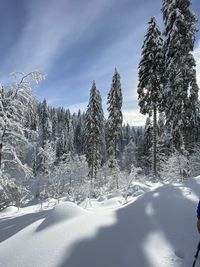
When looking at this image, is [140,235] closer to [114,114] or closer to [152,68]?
[152,68]

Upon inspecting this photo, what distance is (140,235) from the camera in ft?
19.8

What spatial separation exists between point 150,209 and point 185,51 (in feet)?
47.2

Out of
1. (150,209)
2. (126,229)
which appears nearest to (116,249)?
(126,229)

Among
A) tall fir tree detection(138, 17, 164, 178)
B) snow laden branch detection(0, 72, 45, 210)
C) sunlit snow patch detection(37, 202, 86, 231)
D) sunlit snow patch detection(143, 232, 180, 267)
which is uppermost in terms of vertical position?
tall fir tree detection(138, 17, 164, 178)

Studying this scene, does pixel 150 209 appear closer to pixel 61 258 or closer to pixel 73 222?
pixel 73 222

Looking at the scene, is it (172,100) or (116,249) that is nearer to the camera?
(116,249)

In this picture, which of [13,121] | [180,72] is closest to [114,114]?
[180,72]

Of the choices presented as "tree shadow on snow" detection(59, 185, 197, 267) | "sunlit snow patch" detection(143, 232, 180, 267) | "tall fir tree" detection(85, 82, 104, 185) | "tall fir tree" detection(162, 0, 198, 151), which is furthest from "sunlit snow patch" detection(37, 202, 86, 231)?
"tall fir tree" detection(85, 82, 104, 185)

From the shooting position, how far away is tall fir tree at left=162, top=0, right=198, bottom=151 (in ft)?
61.1

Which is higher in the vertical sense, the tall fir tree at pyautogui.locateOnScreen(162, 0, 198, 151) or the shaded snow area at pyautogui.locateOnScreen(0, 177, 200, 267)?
the tall fir tree at pyautogui.locateOnScreen(162, 0, 198, 151)

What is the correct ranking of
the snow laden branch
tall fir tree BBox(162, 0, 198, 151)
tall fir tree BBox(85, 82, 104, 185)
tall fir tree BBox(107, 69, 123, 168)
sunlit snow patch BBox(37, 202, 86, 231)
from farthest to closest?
tall fir tree BBox(85, 82, 104, 185) < tall fir tree BBox(107, 69, 123, 168) < tall fir tree BBox(162, 0, 198, 151) < the snow laden branch < sunlit snow patch BBox(37, 202, 86, 231)

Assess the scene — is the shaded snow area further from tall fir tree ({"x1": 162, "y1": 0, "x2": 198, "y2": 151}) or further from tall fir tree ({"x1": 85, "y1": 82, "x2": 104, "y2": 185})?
tall fir tree ({"x1": 85, "y1": 82, "x2": 104, "y2": 185})

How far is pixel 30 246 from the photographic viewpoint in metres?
5.91

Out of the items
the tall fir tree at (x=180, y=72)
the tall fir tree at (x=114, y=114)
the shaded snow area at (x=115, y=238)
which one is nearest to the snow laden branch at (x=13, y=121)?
the shaded snow area at (x=115, y=238)
